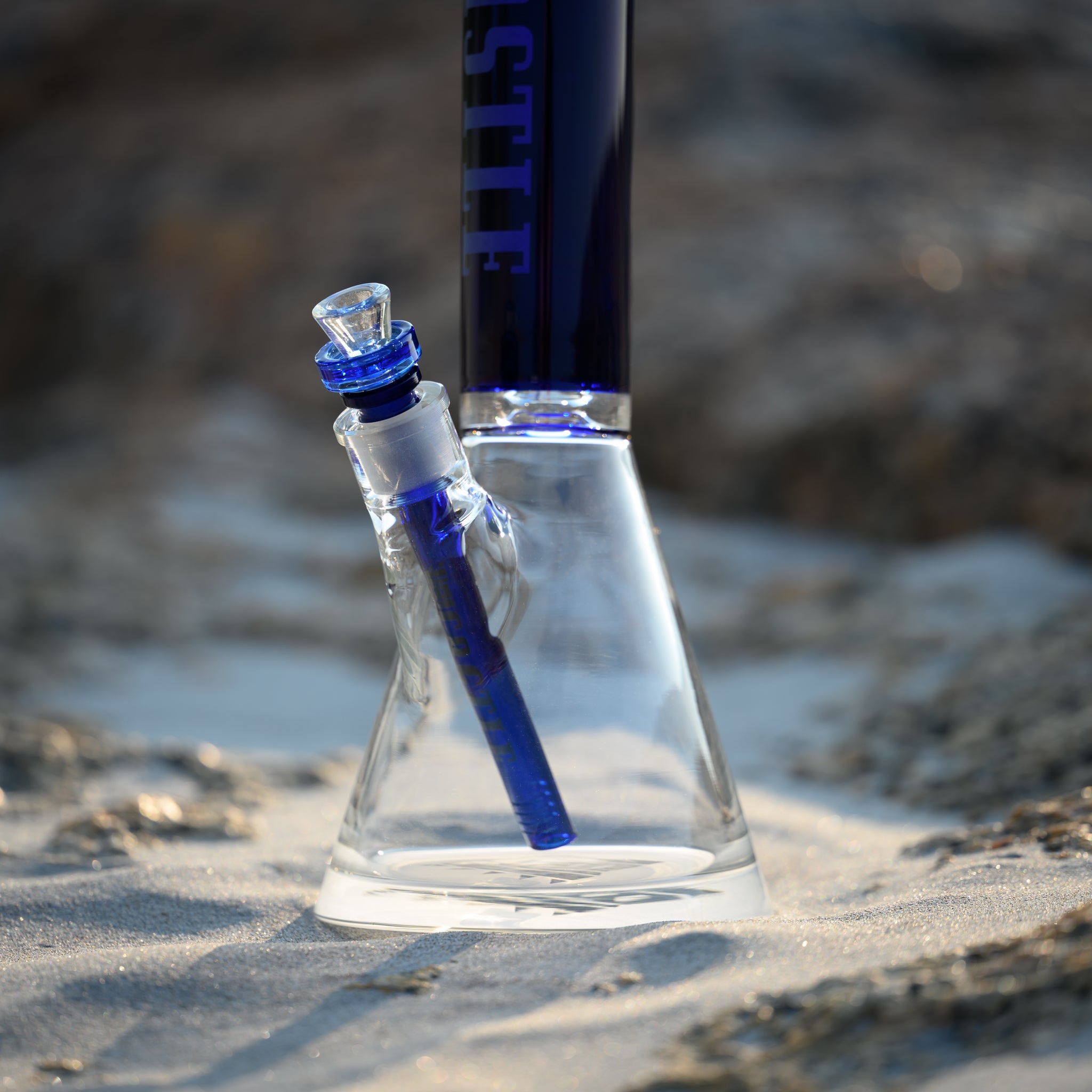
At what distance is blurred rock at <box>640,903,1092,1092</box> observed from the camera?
402 mm

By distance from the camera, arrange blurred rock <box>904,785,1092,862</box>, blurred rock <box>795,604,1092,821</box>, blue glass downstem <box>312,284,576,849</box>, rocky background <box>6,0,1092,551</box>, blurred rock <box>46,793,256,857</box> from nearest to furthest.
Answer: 1. blue glass downstem <box>312,284,576,849</box>
2. blurred rock <box>904,785,1092,862</box>
3. blurred rock <box>46,793,256,857</box>
4. blurred rock <box>795,604,1092,821</box>
5. rocky background <box>6,0,1092,551</box>

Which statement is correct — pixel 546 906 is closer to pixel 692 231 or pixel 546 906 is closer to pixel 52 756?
pixel 52 756

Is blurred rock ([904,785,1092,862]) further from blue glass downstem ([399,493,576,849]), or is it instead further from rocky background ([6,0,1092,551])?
rocky background ([6,0,1092,551])

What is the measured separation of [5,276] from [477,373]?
6.61 m

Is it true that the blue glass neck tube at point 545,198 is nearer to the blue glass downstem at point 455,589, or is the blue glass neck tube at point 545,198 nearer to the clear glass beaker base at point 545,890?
the blue glass downstem at point 455,589

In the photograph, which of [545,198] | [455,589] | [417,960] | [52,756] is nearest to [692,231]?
[52,756]

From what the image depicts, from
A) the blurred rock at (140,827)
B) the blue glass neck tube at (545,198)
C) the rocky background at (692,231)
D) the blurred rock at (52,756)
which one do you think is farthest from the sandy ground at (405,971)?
the rocky background at (692,231)

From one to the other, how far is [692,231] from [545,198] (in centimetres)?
382

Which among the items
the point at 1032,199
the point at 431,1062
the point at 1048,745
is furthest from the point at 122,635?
the point at 1032,199

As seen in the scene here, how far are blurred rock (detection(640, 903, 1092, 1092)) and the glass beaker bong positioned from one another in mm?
169

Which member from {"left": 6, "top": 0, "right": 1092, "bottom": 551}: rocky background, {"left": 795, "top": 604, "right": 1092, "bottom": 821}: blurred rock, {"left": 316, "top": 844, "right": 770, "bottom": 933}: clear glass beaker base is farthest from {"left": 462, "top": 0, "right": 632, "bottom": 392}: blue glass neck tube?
{"left": 6, "top": 0, "right": 1092, "bottom": 551}: rocky background

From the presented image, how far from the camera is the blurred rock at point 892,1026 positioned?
1.32 ft

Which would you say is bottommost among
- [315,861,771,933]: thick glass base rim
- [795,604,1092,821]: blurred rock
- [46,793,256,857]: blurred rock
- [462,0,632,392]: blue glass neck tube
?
[795,604,1092,821]: blurred rock

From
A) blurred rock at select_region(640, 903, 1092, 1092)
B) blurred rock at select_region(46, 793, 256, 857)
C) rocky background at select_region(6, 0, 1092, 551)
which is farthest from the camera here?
rocky background at select_region(6, 0, 1092, 551)
